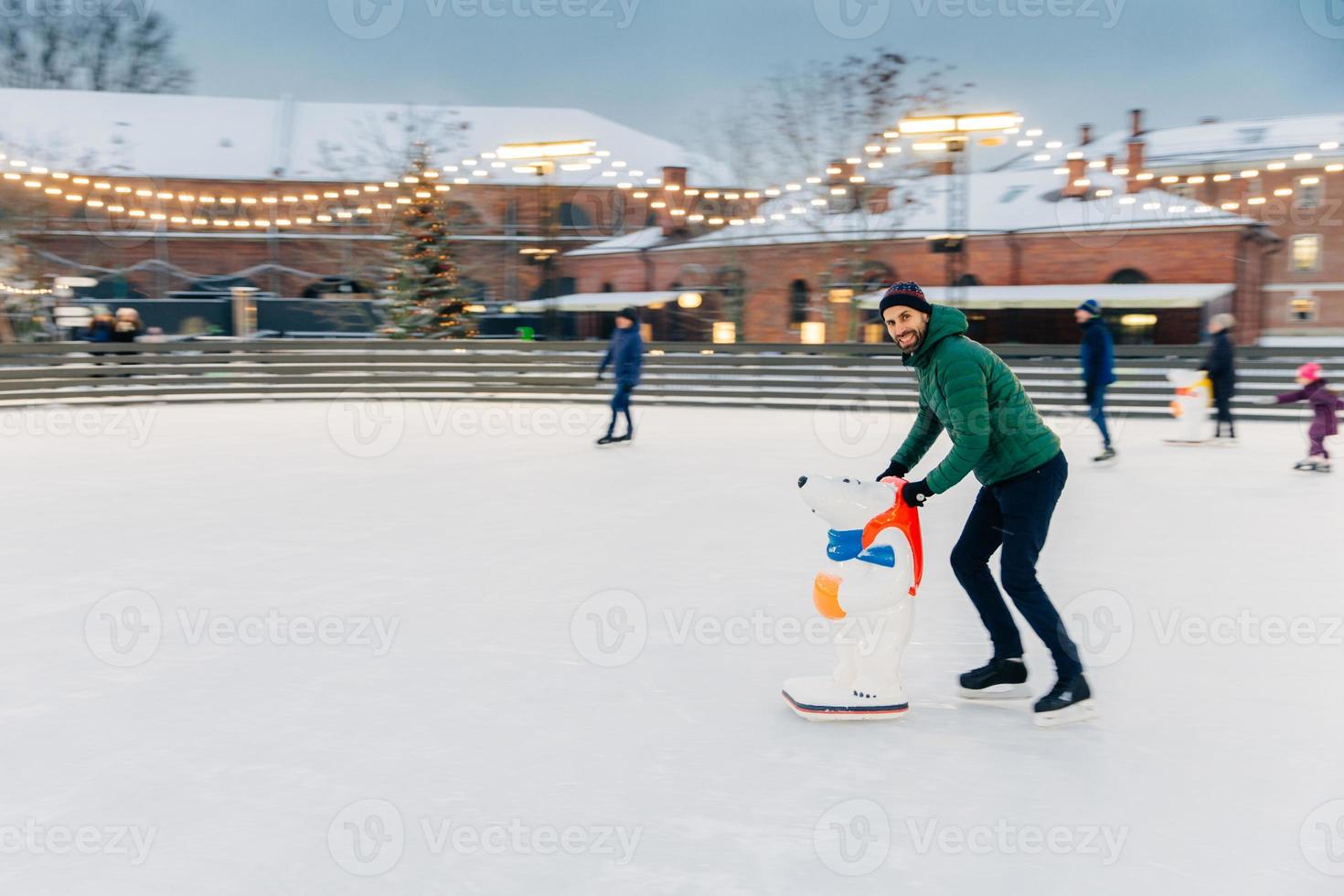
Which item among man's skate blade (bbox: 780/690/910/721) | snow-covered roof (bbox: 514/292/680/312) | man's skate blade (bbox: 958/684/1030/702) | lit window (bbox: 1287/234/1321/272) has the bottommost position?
man's skate blade (bbox: 958/684/1030/702)

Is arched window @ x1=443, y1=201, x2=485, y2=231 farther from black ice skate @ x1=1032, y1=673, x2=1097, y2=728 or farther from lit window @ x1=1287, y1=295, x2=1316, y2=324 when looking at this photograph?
black ice skate @ x1=1032, y1=673, x2=1097, y2=728

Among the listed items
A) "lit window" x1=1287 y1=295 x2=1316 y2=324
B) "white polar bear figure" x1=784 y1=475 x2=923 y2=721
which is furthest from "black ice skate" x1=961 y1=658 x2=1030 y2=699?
"lit window" x1=1287 y1=295 x2=1316 y2=324

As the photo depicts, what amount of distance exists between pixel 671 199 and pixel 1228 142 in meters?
25.7

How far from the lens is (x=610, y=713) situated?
392cm

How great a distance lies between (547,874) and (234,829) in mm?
920

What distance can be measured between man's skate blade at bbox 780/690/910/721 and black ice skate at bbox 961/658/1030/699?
372 mm

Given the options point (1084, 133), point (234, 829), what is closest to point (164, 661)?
point (234, 829)

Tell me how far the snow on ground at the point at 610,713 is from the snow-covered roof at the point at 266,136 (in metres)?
30.9

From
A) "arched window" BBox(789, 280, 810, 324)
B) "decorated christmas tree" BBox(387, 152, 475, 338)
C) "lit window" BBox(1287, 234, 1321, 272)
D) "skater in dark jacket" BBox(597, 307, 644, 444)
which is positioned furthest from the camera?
"lit window" BBox(1287, 234, 1321, 272)

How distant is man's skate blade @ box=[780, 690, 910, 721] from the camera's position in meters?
3.81

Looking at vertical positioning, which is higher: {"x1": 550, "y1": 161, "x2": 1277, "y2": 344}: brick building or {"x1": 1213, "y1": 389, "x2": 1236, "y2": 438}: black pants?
{"x1": 550, "y1": 161, "x2": 1277, "y2": 344}: brick building

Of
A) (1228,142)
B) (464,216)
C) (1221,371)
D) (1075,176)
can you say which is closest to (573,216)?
(464,216)

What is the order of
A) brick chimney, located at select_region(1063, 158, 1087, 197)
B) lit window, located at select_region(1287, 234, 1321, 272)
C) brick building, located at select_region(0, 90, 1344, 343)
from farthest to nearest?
lit window, located at select_region(1287, 234, 1321, 272) → brick chimney, located at select_region(1063, 158, 1087, 197) → brick building, located at select_region(0, 90, 1344, 343)

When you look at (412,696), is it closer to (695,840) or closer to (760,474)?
(695,840)
